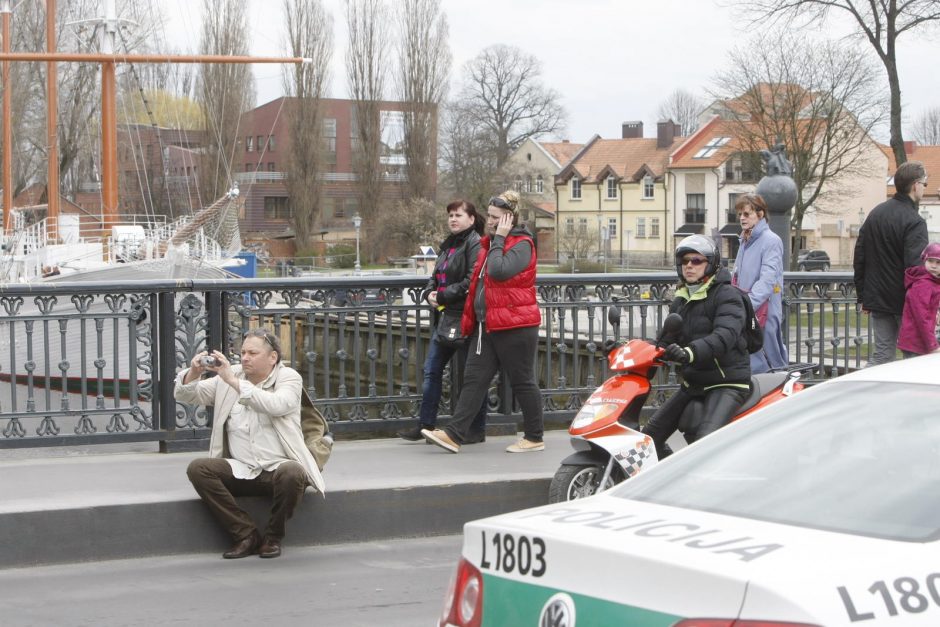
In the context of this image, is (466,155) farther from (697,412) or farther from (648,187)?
(697,412)

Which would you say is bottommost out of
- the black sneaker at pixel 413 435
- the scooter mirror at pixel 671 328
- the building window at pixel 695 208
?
the black sneaker at pixel 413 435

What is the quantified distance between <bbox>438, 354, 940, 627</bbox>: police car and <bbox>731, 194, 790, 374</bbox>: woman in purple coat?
178 inches

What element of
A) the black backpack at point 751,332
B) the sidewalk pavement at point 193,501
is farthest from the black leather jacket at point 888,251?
the sidewalk pavement at point 193,501

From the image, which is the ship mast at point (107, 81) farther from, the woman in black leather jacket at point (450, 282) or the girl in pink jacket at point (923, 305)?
the girl in pink jacket at point (923, 305)

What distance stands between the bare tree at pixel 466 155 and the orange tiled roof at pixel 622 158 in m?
9.90

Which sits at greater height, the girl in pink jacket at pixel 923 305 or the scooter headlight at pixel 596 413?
the girl in pink jacket at pixel 923 305

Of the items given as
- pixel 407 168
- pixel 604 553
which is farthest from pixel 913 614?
pixel 407 168

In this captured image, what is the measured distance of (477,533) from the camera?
3494mm

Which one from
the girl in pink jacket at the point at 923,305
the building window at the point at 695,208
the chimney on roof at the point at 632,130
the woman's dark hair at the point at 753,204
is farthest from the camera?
the chimney on roof at the point at 632,130

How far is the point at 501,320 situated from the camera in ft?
28.3

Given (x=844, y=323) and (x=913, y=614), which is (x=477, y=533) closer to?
(x=913, y=614)

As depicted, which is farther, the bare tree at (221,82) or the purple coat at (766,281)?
the bare tree at (221,82)

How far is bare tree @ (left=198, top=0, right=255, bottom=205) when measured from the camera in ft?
191

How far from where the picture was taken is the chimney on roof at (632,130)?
99.9 metres
